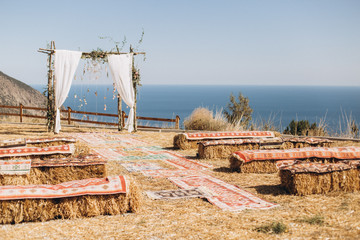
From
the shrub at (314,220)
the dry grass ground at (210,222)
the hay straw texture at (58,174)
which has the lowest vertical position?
the dry grass ground at (210,222)

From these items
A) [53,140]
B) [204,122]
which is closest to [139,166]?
[53,140]

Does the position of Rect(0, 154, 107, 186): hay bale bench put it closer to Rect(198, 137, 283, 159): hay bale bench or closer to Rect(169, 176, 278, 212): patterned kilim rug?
Rect(169, 176, 278, 212): patterned kilim rug

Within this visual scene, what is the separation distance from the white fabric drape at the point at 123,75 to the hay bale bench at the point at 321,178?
7.05 m

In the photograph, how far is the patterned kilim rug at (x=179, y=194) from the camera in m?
4.80

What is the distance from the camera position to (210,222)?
3816 millimetres

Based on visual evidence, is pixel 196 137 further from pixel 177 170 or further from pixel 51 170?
pixel 51 170

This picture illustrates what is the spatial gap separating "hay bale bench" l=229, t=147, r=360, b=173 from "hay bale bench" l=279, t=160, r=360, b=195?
134 cm

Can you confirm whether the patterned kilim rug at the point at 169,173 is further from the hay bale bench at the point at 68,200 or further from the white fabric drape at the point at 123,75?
the white fabric drape at the point at 123,75

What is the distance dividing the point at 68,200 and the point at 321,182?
2948 mm

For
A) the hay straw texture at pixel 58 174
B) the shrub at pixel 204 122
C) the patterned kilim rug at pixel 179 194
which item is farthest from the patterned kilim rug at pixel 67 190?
the shrub at pixel 204 122

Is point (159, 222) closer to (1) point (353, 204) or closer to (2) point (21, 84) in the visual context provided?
(1) point (353, 204)

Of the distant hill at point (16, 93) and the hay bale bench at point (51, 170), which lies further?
the distant hill at point (16, 93)

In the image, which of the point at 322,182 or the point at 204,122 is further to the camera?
the point at 204,122

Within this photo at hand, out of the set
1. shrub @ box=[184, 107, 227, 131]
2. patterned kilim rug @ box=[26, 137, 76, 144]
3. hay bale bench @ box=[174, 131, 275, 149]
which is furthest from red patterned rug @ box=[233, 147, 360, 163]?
shrub @ box=[184, 107, 227, 131]
